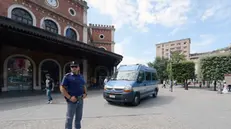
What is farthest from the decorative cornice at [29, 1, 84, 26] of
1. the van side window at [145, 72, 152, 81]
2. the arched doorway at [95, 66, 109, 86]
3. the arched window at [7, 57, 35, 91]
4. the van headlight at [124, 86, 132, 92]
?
the van headlight at [124, 86, 132, 92]

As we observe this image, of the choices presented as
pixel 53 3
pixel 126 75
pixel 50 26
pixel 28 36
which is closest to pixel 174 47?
pixel 53 3

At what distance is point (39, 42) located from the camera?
1305 cm

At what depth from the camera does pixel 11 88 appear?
15.1 m

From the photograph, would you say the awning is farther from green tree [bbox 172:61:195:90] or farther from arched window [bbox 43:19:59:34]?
green tree [bbox 172:61:195:90]

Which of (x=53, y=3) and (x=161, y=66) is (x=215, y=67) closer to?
(x=53, y=3)

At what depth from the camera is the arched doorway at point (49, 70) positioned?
17.5 m

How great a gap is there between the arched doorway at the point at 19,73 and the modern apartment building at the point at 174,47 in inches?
3669

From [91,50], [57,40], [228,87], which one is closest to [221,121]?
[57,40]

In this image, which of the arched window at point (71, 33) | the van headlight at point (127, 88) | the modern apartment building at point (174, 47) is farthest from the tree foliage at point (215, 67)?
the modern apartment building at point (174, 47)

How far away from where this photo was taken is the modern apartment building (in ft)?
335

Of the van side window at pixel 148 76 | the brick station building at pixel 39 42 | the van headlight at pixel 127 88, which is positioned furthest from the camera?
the brick station building at pixel 39 42

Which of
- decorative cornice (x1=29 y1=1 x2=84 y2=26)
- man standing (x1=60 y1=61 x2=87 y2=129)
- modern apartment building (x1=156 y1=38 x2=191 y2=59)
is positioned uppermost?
modern apartment building (x1=156 y1=38 x2=191 y2=59)

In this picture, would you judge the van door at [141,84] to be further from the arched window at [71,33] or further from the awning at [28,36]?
the arched window at [71,33]

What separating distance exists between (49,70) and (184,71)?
64.0 feet
